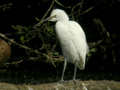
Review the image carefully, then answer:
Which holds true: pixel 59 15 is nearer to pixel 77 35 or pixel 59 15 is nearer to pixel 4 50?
pixel 77 35

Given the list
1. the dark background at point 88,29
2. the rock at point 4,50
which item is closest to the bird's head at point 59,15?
the rock at point 4,50

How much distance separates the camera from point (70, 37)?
6.22m

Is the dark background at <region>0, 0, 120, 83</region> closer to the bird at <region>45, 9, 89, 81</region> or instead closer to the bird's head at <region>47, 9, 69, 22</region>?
the bird at <region>45, 9, 89, 81</region>

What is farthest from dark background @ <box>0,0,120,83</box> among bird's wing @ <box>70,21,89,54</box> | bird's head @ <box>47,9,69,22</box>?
bird's head @ <box>47,9,69,22</box>

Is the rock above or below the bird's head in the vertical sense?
below

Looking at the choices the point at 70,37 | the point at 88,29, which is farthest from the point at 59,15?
the point at 88,29

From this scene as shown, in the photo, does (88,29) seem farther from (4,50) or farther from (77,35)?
(4,50)

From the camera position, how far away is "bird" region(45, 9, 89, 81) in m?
6.14

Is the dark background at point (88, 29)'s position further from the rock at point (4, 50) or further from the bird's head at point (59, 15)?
the bird's head at point (59, 15)

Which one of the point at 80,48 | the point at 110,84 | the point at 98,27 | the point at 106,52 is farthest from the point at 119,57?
the point at 110,84

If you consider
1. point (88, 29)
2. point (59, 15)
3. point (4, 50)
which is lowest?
point (4, 50)

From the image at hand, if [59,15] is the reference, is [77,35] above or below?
below

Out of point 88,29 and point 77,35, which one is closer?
point 77,35

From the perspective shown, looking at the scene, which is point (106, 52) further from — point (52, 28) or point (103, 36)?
point (52, 28)
